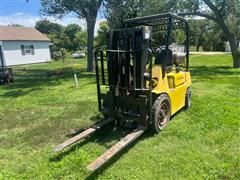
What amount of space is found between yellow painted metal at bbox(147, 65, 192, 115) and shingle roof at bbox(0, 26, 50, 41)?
75.0 feet

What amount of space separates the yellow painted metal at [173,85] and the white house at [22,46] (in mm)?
21945

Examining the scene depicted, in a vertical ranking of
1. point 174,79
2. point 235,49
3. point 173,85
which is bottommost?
point 173,85

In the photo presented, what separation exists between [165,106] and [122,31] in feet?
5.38

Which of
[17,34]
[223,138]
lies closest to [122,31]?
[223,138]

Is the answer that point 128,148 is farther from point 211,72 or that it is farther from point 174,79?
point 211,72

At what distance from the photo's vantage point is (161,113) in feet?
15.4

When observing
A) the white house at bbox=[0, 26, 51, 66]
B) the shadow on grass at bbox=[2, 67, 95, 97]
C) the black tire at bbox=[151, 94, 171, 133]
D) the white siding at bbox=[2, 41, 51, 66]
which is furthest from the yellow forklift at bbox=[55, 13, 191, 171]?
the white siding at bbox=[2, 41, 51, 66]

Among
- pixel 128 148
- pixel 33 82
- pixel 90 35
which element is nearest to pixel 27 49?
pixel 90 35

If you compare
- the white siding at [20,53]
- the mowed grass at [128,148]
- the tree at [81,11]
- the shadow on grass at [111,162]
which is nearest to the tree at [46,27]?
the white siding at [20,53]

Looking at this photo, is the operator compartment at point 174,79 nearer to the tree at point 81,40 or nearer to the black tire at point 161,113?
the black tire at point 161,113

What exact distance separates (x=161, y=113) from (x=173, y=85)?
2.42 feet

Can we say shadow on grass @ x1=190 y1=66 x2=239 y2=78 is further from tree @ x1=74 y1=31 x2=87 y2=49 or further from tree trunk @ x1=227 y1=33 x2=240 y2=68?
tree @ x1=74 y1=31 x2=87 y2=49

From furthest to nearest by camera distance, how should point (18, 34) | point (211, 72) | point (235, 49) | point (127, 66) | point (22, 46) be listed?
point (18, 34), point (22, 46), point (235, 49), point (211, 72), point (127, 66)

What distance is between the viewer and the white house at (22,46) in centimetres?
2447
